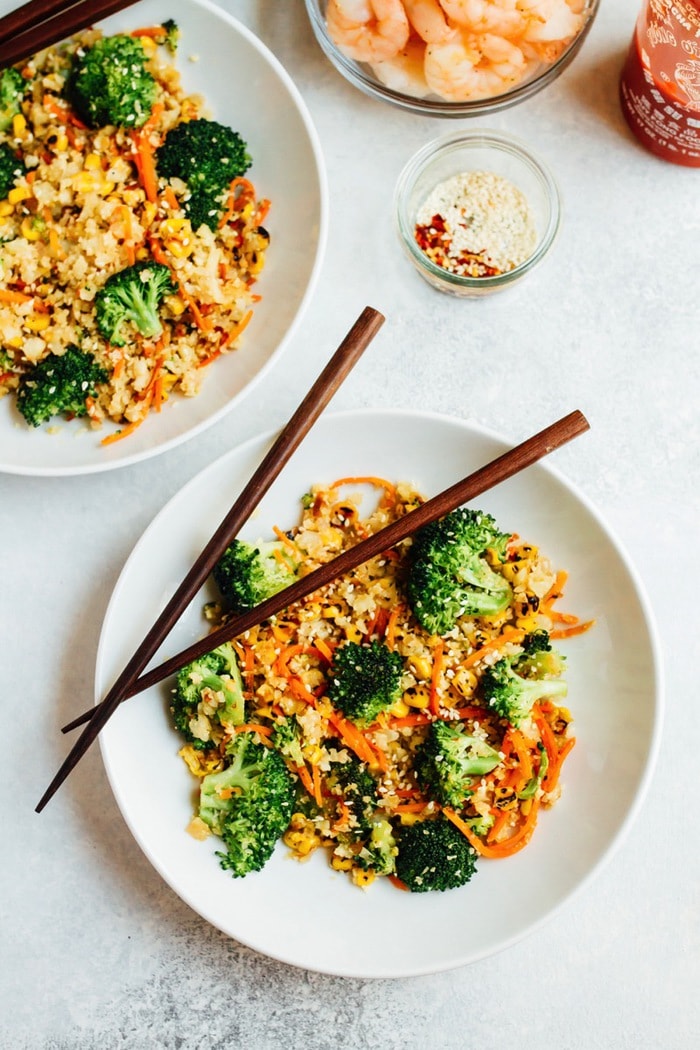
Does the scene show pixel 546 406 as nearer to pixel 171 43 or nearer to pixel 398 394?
pixel 398 394

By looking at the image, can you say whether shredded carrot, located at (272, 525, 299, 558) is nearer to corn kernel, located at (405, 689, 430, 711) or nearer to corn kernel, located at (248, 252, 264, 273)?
corn kernel, located at (405, 689, 430, 711)

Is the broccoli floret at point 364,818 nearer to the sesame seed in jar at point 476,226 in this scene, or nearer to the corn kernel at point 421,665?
the corn kernel at point 421,665

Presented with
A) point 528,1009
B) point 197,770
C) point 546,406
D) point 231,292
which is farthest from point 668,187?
point 528,1009

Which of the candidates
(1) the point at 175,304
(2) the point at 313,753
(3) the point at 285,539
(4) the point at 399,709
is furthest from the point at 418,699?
(1) the point at 175,304

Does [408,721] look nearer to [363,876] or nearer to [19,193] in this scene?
[363,876]

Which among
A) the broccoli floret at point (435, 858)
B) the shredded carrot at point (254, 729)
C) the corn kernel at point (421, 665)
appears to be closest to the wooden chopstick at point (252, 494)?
the shredded carrot at point (254, 729)

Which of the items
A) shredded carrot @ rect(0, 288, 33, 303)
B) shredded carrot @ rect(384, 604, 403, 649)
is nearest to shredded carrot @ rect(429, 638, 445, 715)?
shredded carrot @ rect(384, 604, 403, 649)
